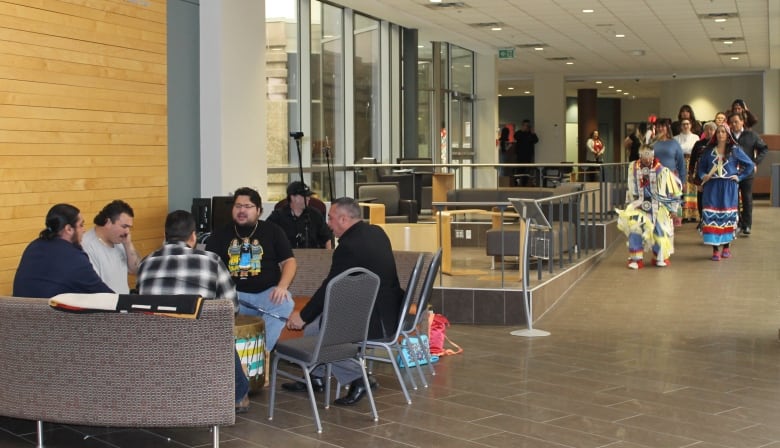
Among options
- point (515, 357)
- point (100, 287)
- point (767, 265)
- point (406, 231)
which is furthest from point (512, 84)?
point (100, 287)

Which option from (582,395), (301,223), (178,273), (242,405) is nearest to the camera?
(178,273)

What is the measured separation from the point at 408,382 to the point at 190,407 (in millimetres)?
2136

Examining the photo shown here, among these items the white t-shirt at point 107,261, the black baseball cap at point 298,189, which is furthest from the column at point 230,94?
the white t-shirt at point 107,261

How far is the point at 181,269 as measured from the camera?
17.4 feet

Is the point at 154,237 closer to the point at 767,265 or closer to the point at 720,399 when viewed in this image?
the point at 720,399

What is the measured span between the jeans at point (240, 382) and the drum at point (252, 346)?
21 centimetres

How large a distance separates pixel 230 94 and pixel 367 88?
8952mm

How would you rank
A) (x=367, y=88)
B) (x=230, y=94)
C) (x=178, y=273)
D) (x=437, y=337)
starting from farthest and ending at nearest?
(x=367, y=88) < (x=230, y=94) < (x=437, y=337) < (x=178, y=273)

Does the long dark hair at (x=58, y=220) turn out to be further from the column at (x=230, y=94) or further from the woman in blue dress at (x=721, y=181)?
the woman in blue dress at (x=721, y=181)

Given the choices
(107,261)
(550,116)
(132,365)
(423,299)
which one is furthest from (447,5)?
(550,116)

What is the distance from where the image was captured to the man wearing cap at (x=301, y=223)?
8.04m

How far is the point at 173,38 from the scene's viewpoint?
9422 mm

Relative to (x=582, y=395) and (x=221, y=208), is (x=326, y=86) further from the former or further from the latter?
(x=582, y=395)

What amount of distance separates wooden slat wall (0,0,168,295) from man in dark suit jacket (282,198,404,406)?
2.67 meters
